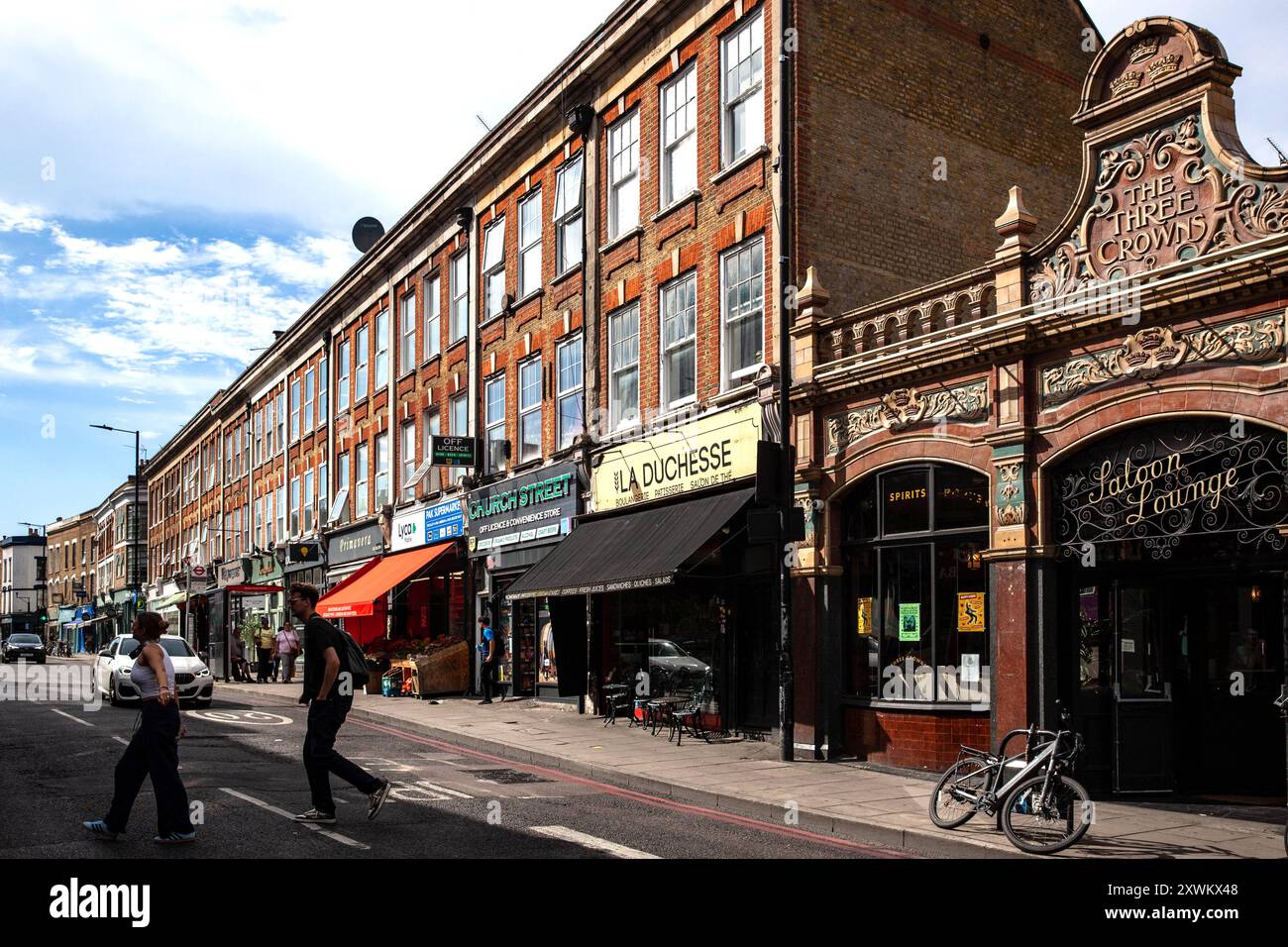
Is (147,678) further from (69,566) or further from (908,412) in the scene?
(69,566)

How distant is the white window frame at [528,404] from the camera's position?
24.9 meters

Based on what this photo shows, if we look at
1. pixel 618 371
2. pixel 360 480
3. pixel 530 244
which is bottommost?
pixel 360 480

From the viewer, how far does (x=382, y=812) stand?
11039 millimetres

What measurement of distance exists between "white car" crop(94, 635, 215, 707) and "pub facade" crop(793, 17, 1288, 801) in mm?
13697

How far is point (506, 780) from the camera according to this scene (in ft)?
46.1

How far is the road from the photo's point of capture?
9.30 meters

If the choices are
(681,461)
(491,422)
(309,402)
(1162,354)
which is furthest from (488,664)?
(309,402)

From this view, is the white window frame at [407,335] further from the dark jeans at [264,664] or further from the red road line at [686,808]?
the red road line at [686,808]

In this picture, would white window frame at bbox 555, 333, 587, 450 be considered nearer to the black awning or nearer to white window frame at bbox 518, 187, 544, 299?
white window frame at bbox 518, 187, 544, 299

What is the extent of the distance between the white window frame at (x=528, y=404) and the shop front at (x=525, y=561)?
1.93 ft

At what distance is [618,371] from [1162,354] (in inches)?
447

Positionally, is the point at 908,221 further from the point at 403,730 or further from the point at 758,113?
the point at 403,730

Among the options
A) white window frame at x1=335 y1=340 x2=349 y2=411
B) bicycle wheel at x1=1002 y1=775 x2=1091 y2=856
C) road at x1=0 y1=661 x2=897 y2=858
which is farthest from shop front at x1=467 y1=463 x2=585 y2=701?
bicycle wheel at x1=1002 y1=775 x2=1091 y2=856

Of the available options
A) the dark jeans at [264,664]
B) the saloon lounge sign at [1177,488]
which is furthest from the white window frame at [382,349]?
the saloon lounge sign at [1177,488]
